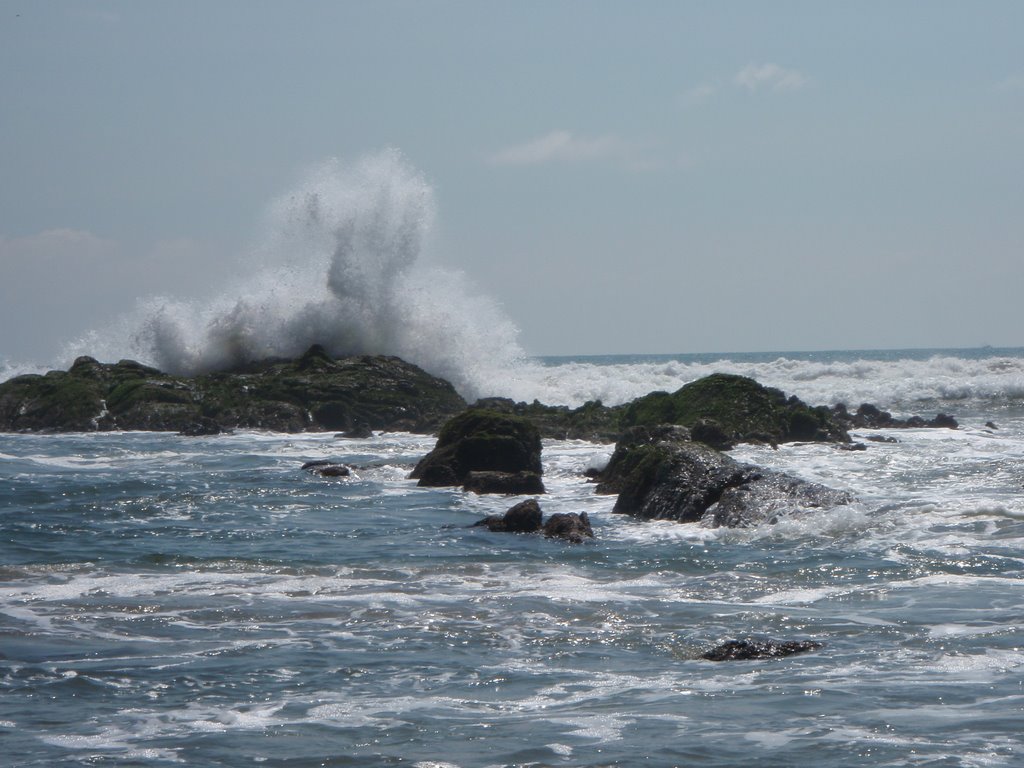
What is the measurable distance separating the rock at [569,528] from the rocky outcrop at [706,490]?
141cm

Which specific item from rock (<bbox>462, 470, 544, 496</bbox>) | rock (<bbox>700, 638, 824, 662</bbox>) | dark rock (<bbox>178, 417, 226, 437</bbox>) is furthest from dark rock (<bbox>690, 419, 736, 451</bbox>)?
rock (<bbox>700, 638, 824, 662</bbox>)

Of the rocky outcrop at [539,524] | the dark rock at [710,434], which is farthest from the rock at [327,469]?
the dark rock at [710,434]

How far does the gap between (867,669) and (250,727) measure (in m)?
3.31

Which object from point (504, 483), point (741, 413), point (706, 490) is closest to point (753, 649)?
point (706, 490)

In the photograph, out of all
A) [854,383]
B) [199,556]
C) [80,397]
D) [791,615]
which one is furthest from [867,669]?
[854,383]

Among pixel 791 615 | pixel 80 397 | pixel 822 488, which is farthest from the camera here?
pixel 80 397

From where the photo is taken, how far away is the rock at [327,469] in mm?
17375

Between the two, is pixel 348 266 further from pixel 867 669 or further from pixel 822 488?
pixel 867 669

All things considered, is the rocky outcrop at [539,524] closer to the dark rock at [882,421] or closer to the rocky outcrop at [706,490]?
the rocky outcrop at [706,490]

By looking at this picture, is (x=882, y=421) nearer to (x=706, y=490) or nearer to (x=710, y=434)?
(x=710, y=434)

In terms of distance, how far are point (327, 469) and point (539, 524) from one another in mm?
5999

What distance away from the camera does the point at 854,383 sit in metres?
47.3

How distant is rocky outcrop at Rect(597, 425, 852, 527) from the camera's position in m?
12.3

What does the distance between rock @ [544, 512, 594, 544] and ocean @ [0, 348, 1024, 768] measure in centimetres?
19
